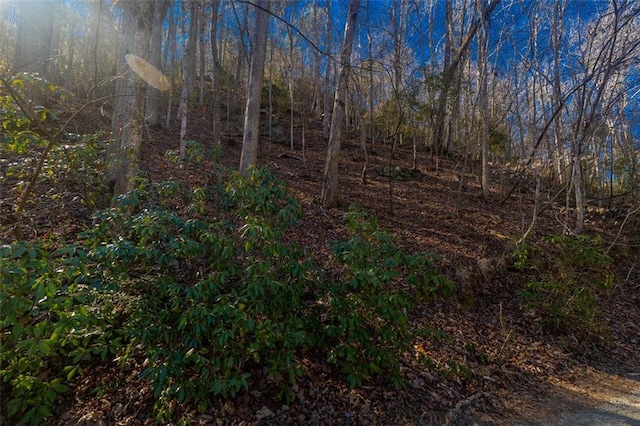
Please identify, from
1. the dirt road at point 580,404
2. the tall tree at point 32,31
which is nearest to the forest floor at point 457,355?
the dirt road at point 580,404

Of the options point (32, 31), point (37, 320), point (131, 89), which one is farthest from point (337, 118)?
point (32, 31)

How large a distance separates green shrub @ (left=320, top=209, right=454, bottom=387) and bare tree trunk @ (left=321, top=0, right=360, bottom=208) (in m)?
4.63

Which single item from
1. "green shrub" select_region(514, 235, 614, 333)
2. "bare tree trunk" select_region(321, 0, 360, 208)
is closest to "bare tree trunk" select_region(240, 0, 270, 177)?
"bare tree trunk" select_region(321, 0, 360, 208)

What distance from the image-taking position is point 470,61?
16.4 metres

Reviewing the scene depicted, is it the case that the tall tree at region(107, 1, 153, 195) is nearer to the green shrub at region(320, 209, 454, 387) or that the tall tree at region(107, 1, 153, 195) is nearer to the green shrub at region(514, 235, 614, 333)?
the green shrub at region(320, 209, 454, 387)

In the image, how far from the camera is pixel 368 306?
3.28 metres

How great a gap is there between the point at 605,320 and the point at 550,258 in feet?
4.45

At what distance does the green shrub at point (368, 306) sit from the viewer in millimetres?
3154

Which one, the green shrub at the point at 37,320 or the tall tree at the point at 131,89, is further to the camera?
the tall tree at the point at 131,89

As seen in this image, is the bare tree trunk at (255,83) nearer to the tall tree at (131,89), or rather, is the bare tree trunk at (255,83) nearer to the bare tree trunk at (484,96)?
the tall tree at (131,89)

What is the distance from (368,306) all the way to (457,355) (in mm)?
1996

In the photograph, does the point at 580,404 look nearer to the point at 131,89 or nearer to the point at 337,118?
the point at 337,118

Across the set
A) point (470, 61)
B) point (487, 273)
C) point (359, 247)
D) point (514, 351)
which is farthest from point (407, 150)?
point (359, 247)

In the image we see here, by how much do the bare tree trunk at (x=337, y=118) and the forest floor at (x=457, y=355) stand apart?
1.28 ft
